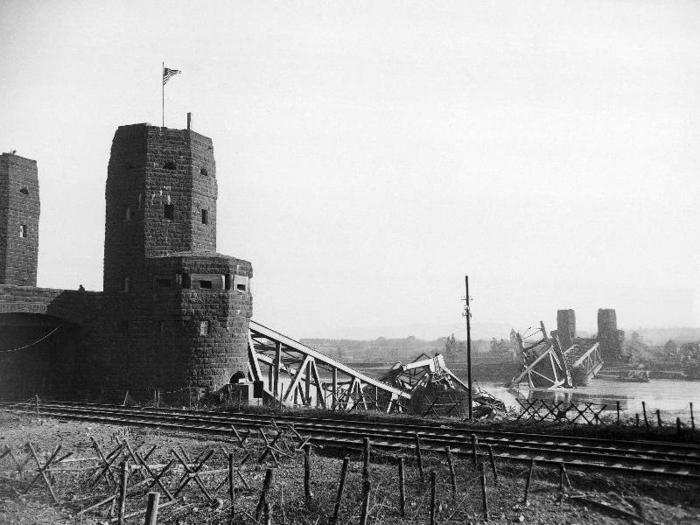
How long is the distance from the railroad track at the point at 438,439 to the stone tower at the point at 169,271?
250 centimetres

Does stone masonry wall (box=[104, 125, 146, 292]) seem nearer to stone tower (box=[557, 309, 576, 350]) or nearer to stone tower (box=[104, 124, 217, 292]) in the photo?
stone tower (box=[104, 124, 217, 292])

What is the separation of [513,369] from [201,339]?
7444 centimetres

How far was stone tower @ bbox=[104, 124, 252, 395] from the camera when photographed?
2425 cm

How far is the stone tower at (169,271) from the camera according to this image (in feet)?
79.6

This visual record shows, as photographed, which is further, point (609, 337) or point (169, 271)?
point (609, 337)

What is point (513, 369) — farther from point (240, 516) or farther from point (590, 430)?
point (240, 516)

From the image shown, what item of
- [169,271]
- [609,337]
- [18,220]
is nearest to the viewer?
[169,271]

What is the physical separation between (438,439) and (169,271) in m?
14.2

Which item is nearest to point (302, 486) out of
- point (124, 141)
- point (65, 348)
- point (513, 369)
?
point (65, 348)

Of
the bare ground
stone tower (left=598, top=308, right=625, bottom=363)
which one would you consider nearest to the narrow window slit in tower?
the bare ground

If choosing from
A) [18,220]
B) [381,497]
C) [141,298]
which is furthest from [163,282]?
[381,497]

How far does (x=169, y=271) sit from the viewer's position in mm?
24797

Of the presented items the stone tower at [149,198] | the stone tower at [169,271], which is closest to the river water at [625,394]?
the stone tower at [169,271]

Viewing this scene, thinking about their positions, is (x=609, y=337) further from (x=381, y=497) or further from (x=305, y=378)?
(x=381, y=497)
